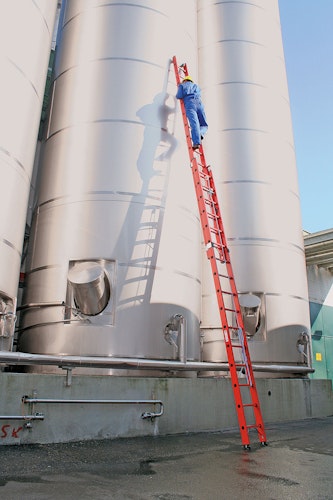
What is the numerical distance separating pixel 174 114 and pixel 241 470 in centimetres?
698

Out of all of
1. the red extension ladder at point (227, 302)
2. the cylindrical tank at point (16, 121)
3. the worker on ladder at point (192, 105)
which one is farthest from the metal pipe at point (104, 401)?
the worker on ladder at point (192, 105)

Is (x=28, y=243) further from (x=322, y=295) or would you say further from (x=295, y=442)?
(x=322, y=295)

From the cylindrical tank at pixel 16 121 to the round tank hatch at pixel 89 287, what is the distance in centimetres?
102

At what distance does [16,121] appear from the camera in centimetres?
761

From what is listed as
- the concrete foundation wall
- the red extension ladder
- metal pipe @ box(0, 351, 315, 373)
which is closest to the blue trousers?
the red extension ladder

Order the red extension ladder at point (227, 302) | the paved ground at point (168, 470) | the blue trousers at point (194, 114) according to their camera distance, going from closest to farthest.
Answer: the paved ground at point (168, 470), the red extension ladder at point (227, 302), the blue trousers at point (194, 114)

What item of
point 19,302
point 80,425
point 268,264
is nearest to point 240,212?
point 268,264

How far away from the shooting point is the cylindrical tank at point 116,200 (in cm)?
756

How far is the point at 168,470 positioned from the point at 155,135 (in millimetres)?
6264

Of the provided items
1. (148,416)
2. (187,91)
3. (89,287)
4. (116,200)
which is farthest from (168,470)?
(187,91)

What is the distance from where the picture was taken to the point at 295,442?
21.5 feet

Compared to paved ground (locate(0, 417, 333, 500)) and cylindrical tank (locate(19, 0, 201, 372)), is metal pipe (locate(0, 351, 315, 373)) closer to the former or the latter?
cylindrical tank (locate(19, 0, 201, 372))

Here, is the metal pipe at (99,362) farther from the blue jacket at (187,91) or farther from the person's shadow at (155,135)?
the blue jacket at (187,91)

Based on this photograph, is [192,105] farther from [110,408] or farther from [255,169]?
[110,408]
